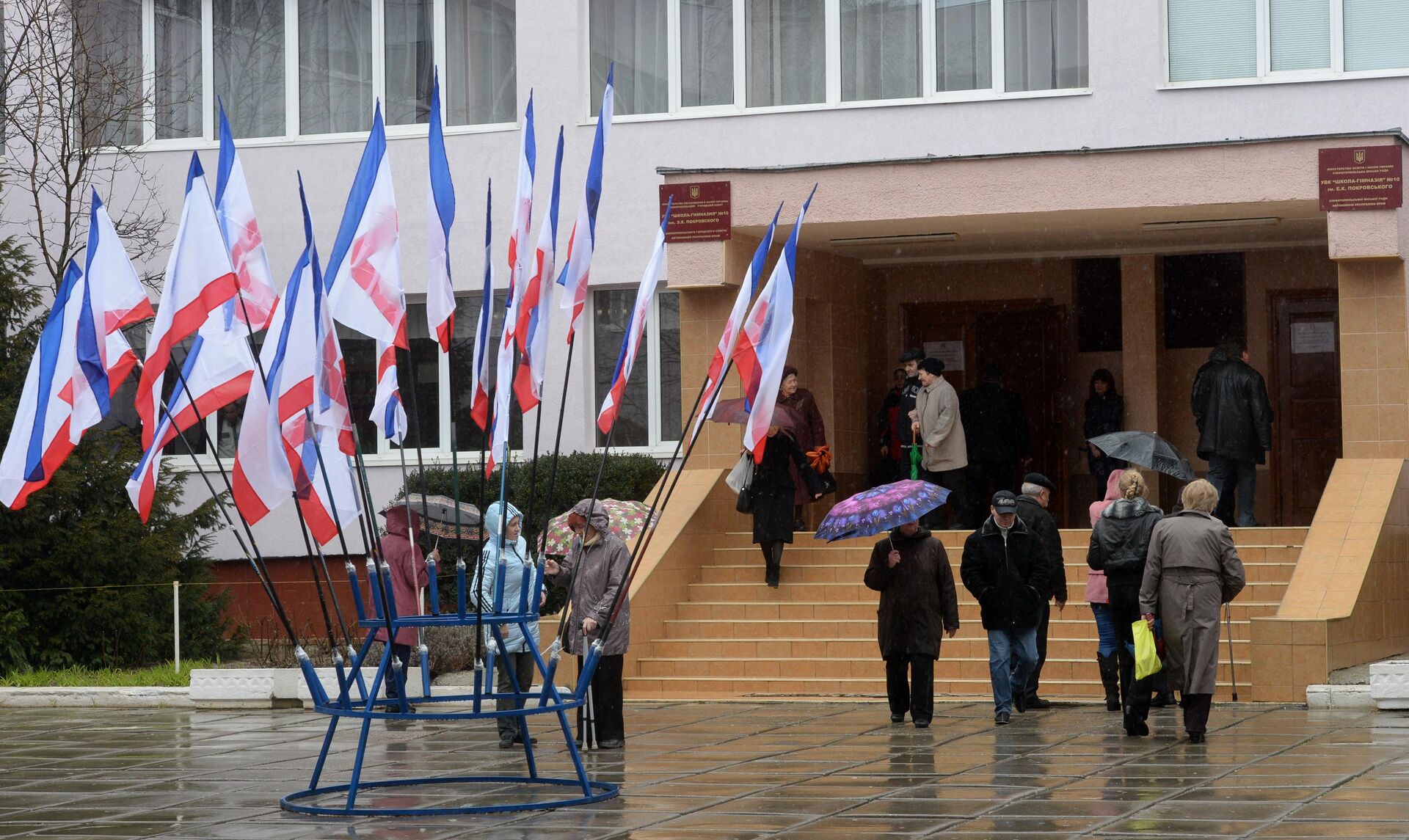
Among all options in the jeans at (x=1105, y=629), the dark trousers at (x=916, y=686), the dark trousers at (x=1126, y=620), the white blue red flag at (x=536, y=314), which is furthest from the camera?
the jeans at (x=1105, y=629)

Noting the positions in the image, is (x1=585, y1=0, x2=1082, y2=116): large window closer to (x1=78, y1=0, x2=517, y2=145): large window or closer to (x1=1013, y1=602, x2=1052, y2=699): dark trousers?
(x1=78, y1=0, x2=517, y2=145): large window

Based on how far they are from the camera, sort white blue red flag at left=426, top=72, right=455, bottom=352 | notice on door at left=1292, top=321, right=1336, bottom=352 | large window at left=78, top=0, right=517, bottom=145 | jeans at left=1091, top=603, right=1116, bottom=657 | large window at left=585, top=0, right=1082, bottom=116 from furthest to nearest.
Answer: large window at left=78, top=0, right=517, bottom=145
notice on door at left=1292, top=321, right=1336, bottom=352
large window at left=585, top=0, right=1082, bottom=116
jeans at left=1091, top=603, right=1116, bottom=657
white blue red flag at left=426, top=72, right=455, bottom=352

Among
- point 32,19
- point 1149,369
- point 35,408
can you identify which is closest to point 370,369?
point 32,19

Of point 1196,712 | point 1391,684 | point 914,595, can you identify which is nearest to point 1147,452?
point 1391,684

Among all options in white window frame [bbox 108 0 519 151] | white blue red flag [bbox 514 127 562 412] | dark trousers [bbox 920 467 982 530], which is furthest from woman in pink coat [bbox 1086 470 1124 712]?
white window frame [bbox 108 0 519 151]

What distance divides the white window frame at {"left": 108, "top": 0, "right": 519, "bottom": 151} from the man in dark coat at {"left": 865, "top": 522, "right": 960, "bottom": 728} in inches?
438

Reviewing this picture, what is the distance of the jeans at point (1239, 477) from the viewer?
61.0ft

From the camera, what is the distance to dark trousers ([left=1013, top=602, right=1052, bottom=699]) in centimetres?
1471

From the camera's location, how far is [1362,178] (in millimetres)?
17938

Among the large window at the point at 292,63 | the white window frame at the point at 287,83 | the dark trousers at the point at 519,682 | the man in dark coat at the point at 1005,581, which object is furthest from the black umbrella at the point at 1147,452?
the large window at the point at 292,63

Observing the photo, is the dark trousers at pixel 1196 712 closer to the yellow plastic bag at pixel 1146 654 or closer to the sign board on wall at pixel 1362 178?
the yellow plastic bag at pixel 1146 654

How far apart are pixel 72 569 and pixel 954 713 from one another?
9.42 m

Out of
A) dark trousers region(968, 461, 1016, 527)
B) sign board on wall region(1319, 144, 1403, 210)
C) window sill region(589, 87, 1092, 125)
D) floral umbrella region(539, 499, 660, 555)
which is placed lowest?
floral umbrella region(539, 499, 660, 555)

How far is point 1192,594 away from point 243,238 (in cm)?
636
